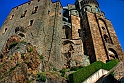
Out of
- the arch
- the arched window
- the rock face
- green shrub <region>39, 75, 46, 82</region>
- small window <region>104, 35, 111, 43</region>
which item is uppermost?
the arched window

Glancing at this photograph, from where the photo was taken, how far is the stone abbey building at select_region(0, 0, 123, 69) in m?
24.2

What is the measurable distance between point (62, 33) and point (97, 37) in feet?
18.2

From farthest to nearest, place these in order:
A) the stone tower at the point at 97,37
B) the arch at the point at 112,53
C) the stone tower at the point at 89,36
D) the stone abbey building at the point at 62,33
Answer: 1. the arch at the point at 112,53
2. the stone tower at the point at 97,37
3. the stone tower at the point at 89,36
4. the stone abbey building at the point at 62,33

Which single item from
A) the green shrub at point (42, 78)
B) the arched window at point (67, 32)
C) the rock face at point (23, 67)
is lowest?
the green shrub at point (42, 78)

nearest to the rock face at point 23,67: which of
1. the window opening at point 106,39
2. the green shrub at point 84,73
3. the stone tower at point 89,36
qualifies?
the green shrub at point 84,73

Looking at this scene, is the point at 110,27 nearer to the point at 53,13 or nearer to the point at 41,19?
the point at 53,13

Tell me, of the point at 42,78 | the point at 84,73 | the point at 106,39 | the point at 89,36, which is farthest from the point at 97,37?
the point at 42,78

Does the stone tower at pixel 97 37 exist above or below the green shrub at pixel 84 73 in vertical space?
above

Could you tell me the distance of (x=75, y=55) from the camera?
25297 millimetres

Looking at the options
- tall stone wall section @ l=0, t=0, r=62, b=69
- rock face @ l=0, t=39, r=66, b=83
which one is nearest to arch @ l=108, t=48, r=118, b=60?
tall stone wall section @ l=0, t=0, r=62, b=69

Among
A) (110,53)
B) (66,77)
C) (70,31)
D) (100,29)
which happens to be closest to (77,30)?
(70,31)

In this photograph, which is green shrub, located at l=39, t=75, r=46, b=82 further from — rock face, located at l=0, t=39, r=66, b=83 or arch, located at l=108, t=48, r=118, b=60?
arch, located at l=108, t=48, r=118, b=60

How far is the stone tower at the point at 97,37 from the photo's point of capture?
26.7 metres

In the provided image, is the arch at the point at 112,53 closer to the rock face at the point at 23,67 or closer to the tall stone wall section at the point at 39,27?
the tall stone wall section at the point at 39,27
